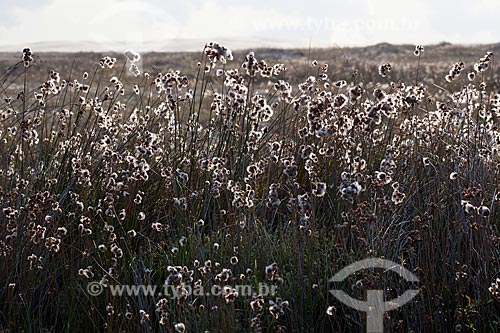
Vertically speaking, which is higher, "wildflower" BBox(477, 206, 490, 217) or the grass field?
→ "wildflower" BBox(477, 206, 490, 217)

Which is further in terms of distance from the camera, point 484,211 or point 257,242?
point 257,242

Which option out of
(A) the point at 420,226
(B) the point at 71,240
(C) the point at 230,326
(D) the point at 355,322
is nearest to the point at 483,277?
(A) the point at 420,226

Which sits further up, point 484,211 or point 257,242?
point 484,211

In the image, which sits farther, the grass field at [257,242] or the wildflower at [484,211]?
the grass field at [257,242]

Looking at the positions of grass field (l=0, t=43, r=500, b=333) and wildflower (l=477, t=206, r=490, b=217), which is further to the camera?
grass field (l=0, t=43, r=500, b=333)

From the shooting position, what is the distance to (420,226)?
3.55 meters

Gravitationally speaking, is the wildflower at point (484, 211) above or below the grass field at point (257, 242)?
above

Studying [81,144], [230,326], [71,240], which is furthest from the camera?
[81,144]

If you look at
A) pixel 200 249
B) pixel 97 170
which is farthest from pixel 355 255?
pixel 97 170

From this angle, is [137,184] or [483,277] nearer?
[483,277]

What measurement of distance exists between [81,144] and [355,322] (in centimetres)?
233

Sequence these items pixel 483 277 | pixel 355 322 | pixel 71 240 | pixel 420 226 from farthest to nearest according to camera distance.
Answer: pixel 71 240 < pixel 420 226 < pixel 483 277 < pixel 355 322

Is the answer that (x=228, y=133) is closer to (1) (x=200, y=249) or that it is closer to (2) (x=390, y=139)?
(2) (x=390, y=139)

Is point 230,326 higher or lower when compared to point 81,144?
lower
